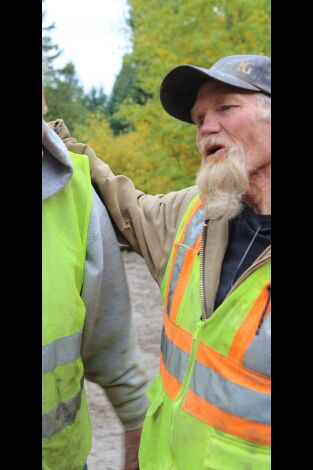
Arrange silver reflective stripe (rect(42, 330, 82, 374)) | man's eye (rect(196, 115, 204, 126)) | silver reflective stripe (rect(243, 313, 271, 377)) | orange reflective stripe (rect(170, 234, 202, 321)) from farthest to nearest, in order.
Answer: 1. man's eye (rect(196, 115, 204, 126))
2. orange reflective stripe (rect(170, 234, 202, 321))
3. silver reflective stripe (rect(42, 330, 82, 374))
4. silver reflective stripe (rect(243, 313, 271, 377))

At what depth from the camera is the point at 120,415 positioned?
2.37 meters

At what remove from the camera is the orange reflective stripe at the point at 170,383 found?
1994mm

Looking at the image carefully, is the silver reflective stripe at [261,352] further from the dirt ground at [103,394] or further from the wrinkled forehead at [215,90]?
the dirt ground at [103,394]

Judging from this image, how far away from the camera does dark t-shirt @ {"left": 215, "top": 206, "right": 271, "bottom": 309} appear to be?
195cm

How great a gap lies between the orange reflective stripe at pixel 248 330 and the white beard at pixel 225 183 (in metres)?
0.38

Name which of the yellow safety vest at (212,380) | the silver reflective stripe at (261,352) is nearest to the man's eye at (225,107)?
the yellow safety vest at (212,380)

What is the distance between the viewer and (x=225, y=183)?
206cm

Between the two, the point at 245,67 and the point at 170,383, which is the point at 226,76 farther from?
the point at 170,383

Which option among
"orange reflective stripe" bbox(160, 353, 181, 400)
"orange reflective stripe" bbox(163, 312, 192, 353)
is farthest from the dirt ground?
"orange reflective stripe" bbox(163, 312, 192, 353)

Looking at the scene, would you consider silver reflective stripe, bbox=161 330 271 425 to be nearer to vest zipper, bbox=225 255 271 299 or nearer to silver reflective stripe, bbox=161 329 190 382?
silver reflective stripe, bbox=161 329 190 382

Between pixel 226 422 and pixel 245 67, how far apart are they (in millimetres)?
1276

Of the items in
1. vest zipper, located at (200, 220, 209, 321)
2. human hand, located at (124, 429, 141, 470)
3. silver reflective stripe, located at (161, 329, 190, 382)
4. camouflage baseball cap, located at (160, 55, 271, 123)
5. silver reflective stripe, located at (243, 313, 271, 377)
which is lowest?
human hand, located at (124, 429, 141, 470)
